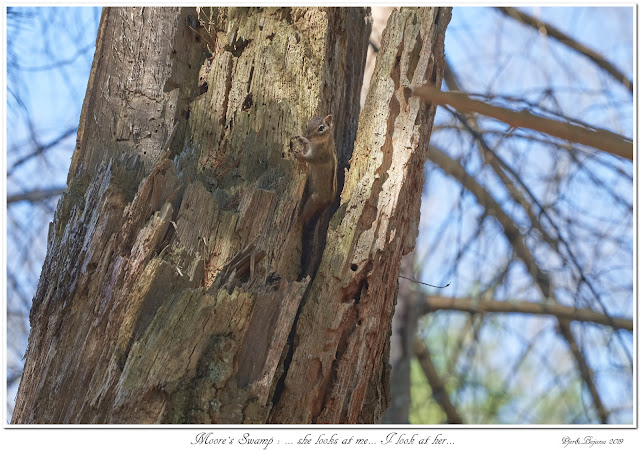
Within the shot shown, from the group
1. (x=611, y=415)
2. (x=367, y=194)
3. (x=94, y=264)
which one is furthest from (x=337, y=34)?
(x=611, y=415)

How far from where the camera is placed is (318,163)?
229 cm

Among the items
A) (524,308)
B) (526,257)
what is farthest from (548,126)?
(524,308)

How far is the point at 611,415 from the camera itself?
9.75 ft

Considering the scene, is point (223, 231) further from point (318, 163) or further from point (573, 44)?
point (573, 44)

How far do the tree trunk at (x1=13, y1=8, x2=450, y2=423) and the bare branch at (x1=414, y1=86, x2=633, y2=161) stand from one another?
0.80 metres

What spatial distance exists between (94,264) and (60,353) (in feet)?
0.94

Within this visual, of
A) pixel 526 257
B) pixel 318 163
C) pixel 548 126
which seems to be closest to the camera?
pixel 548 126

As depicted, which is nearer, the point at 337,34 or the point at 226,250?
the point at 226,250

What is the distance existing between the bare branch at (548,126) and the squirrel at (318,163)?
37.8 inches

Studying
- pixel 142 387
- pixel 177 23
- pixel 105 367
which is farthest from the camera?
pixel 177 23

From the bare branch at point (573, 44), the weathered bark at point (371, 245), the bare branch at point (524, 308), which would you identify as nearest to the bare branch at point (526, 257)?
the bare branch at point (524, 308)

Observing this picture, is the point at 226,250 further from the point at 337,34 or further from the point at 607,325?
the point at 607,325

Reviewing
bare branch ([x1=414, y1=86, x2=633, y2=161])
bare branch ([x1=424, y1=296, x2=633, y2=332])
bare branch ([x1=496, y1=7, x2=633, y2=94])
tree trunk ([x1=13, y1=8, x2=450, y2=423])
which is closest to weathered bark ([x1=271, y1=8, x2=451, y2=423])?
tree trunk ([x1=13, y1=8, x2=450, y2=423])

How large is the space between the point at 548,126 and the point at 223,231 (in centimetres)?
114
